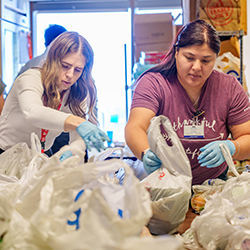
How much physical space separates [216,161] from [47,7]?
438 centimetres

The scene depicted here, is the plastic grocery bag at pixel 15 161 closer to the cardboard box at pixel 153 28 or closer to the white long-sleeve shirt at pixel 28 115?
the white long-sleeve shirt at pixel 28 115

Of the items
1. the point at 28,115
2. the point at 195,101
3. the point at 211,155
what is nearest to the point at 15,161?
the point at 28,115

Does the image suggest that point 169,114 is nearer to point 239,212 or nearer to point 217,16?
point 239,212

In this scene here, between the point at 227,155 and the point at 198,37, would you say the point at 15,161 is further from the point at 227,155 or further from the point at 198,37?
the point at 198,37

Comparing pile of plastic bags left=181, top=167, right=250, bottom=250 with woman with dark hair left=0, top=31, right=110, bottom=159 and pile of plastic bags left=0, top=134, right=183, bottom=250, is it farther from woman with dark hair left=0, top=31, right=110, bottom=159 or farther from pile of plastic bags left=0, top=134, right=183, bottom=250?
woman with dark hair left=0, top=31, right=110, bottom=159

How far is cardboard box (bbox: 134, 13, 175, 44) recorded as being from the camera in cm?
355

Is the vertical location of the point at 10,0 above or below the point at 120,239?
above

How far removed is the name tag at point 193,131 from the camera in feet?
4.52

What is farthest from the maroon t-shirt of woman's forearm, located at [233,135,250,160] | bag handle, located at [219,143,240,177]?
bag handle, located at [219,143,240,177]

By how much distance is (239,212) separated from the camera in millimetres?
732

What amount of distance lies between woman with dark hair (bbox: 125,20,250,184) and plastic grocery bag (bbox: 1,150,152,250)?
2.03ft

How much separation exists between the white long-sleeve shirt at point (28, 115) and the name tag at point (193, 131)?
497 millimetres

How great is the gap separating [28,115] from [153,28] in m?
2.75

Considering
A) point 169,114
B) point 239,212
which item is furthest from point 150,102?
point 239,212
